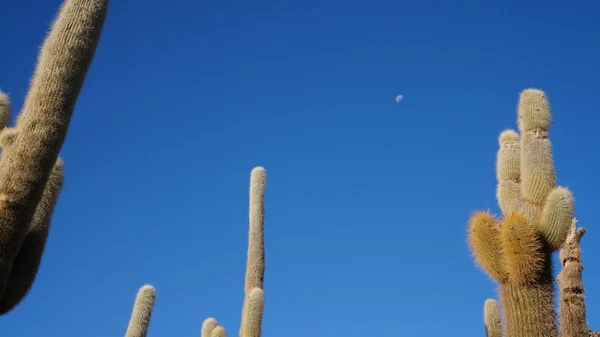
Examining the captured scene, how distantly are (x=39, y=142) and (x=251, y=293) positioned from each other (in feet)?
19.1

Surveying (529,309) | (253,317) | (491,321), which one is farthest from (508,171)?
(253,317)

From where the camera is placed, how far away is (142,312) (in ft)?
28.0

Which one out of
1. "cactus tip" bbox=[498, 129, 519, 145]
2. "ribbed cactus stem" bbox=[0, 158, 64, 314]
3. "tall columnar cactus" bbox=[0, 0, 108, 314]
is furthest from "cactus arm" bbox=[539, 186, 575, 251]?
"ribbed cactus stem" bbox=[0, 158, 64, 314]

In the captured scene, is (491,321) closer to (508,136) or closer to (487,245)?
(508,136)

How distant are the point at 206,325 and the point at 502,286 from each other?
20.0 ft

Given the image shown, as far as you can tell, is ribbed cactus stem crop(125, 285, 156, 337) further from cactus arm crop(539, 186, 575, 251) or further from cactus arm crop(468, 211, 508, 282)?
cactus arm crop(539, 186, 575, 251)

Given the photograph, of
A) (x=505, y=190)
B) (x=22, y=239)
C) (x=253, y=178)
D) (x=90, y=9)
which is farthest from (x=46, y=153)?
(x=253, y=178)

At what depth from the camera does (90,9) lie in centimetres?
592

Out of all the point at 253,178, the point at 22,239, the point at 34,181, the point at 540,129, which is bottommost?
the point at 22,239

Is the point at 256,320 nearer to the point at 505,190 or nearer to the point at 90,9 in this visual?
the point at 505,190

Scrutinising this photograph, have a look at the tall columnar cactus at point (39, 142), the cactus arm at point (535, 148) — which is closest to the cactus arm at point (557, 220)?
the cactus arm at point (535, 148)

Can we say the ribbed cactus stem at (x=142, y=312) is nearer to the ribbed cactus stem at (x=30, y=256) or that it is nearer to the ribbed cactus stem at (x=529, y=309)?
the ribbed cactus stem at (x=30, y=256)

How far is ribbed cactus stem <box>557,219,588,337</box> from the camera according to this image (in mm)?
8602

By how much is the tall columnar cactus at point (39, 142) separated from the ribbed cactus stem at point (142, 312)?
2855 mm
